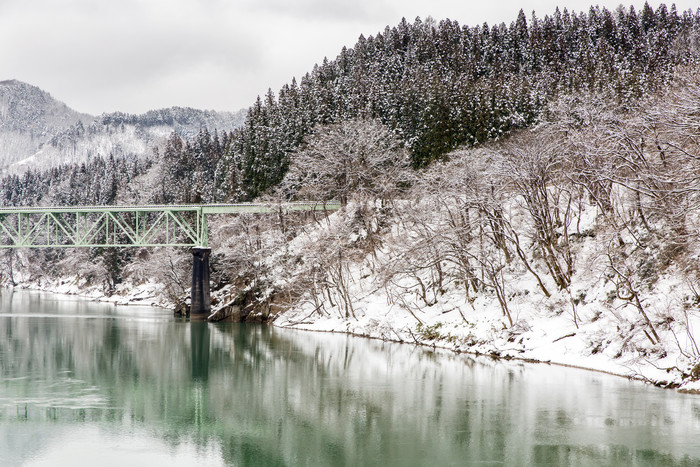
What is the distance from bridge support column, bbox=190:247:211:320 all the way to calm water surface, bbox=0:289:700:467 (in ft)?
81.2

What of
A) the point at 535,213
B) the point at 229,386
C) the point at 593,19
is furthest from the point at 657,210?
the point at 593,19

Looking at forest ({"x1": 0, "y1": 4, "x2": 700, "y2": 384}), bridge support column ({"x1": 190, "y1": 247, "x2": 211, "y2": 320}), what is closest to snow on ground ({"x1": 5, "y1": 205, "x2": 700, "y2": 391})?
forest ({"x1": 0, "y1": 4, "x2": 700, "y2": 384})

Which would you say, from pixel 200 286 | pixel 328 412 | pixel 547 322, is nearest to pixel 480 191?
pixel 547 322

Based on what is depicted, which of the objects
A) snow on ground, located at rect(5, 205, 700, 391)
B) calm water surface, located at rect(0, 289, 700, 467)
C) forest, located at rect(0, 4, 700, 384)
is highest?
forest, located at rect(0, 4, 700, 384)

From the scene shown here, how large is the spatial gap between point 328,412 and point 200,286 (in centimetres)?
4249

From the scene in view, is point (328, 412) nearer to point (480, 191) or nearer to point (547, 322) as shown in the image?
point (547, 322)

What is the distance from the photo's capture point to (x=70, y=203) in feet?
447

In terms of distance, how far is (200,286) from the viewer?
6019 centimetres

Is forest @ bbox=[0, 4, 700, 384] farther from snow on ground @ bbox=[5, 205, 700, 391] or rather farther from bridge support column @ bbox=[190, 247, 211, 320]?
bridge support column @ bbox=[190, 247, 211, 320]

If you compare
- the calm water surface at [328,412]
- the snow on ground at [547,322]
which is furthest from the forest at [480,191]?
the calm water surface at [328,412]

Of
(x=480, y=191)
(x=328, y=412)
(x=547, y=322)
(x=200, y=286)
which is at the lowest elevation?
(x=328, y=412)

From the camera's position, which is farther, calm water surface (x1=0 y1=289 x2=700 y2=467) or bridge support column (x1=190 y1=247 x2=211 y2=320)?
bridge support column (x1=190 y1=247 x2=211 y2=320)

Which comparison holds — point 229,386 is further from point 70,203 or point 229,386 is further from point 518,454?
point 70,203

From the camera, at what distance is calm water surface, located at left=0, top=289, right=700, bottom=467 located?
1506 cm
